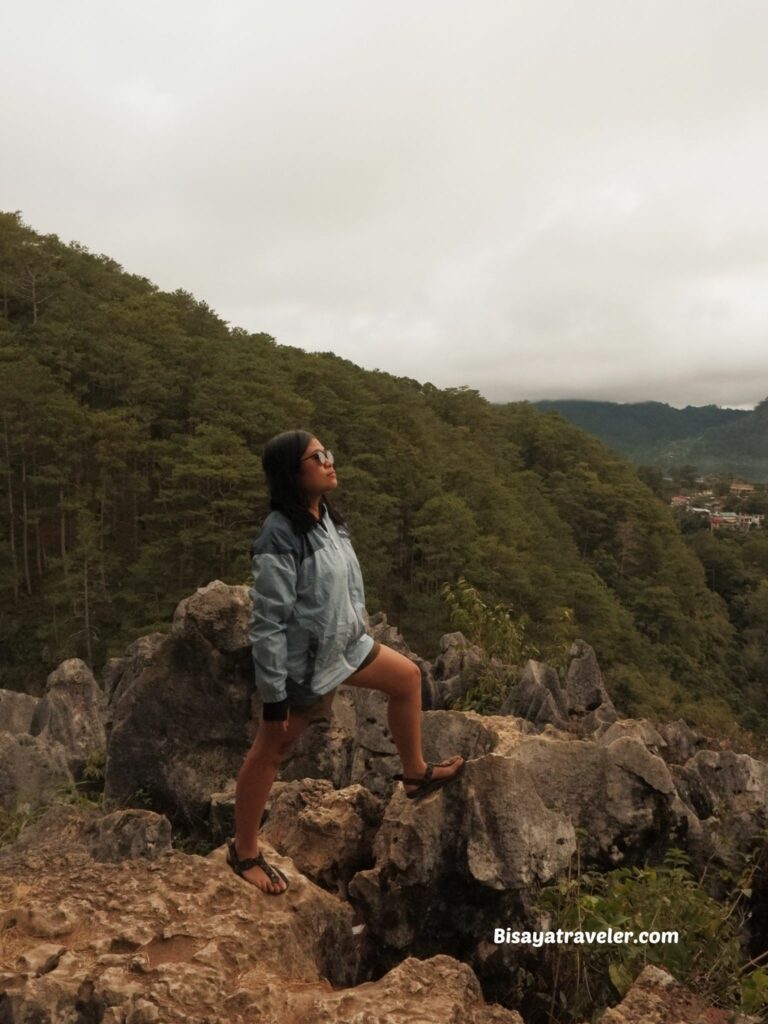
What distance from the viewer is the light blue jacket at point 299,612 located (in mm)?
2656

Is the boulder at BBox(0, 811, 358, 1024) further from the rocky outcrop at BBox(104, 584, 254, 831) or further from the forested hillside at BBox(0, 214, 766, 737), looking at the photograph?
the forested hillside at BBox(0, 214, 766, 737)

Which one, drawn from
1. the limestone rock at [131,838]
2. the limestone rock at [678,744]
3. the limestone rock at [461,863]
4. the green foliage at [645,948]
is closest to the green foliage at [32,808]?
the limestone rock at [131,838]

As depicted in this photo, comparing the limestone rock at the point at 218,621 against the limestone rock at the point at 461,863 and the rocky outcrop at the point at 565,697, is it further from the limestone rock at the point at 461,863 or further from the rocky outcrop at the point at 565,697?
the rocky outcrop at the point at 565,697

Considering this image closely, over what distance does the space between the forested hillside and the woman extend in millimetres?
14926

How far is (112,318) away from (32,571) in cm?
1162

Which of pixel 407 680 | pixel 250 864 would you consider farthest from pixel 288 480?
pixel 250 864

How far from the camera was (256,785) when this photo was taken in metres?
2.92

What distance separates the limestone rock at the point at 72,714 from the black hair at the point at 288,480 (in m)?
5.36

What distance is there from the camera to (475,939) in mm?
3072

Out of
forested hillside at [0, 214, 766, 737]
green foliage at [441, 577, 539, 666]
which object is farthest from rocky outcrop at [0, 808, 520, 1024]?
forested hillside at [0, 214, 766, 737]

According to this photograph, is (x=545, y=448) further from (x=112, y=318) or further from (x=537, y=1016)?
(x=537, y=1016)

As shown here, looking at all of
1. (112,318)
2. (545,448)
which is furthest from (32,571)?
(545,448)

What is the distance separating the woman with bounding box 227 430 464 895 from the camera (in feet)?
8.75

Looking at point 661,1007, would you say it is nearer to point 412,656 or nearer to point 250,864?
point 250,864
